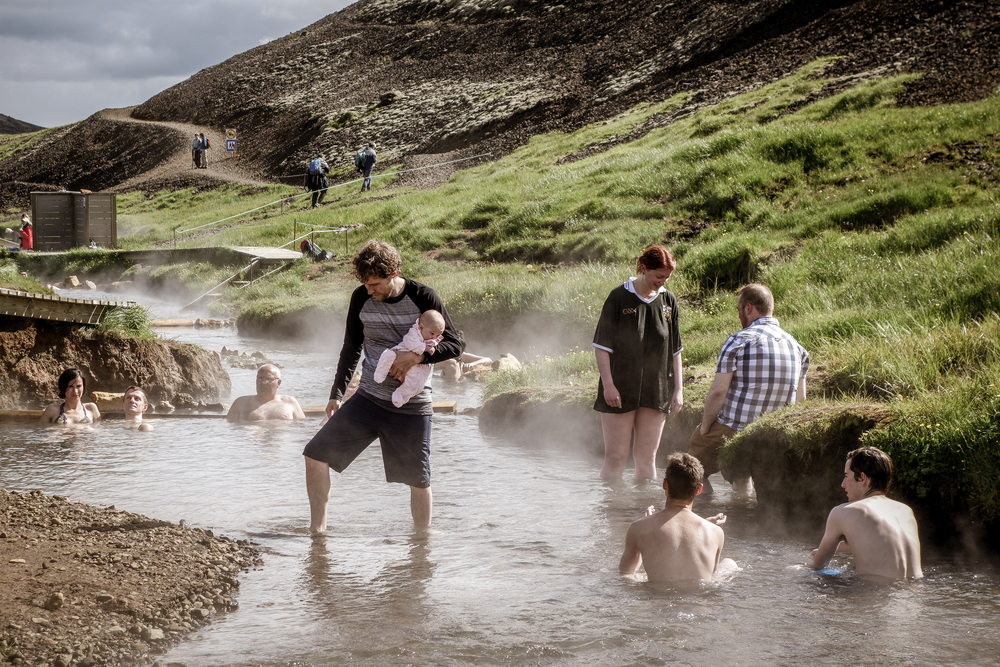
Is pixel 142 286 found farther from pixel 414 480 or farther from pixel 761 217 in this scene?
pixel 414 480

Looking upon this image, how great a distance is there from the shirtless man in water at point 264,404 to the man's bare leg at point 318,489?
15.4ft

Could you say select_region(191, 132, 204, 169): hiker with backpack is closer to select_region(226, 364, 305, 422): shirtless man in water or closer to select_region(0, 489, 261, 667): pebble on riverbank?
select_region(226, 364, 305, 422): shirtless man in water

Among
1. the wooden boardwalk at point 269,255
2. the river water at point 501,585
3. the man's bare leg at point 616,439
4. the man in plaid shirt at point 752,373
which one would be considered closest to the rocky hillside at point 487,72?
the wooden boardwalk at point 269,255

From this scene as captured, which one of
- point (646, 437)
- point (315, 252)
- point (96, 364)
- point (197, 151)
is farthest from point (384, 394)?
point (197, 151)

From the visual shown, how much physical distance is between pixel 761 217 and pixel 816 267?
4.19 m

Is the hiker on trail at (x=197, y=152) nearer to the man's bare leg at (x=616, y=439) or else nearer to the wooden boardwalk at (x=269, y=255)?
the wooden boardwalk at (x=269, y=255)

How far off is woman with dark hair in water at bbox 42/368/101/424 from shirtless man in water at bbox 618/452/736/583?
7.53 metres

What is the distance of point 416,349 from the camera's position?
5.24 metres

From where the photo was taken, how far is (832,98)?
21.5 m

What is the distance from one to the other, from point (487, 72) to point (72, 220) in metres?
23.8

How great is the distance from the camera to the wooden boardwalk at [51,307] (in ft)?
35.9

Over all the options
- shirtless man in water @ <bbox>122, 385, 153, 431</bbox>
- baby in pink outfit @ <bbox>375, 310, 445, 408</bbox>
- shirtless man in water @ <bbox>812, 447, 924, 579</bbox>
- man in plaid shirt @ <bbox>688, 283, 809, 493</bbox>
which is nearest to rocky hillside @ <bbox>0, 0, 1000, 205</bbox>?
man in plaid shirt @ <bbox>688, 283, 809, 493</bbox>

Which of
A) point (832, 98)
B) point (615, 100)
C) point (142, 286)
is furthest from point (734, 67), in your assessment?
point (142, 286)

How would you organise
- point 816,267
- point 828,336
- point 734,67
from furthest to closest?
point 734,67, point 816,267, point 828,336
